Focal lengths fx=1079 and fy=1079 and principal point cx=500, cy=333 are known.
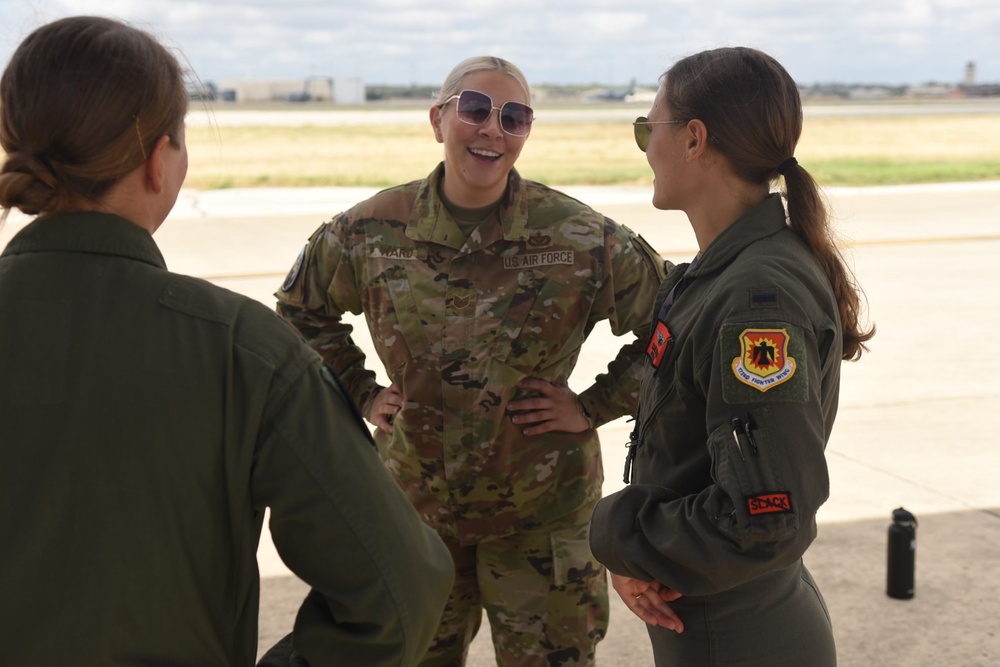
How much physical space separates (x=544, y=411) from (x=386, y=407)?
454 millimetres

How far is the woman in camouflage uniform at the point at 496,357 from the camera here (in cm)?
286

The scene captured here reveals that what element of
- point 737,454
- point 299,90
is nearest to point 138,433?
point 737,454

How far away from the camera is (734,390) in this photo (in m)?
1.83

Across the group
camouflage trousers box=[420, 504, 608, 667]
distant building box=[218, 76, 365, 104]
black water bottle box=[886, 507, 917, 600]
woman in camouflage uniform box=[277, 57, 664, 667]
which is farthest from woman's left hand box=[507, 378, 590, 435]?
distant building box=[218, 76, 365, 104]

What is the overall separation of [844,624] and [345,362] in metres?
2.16

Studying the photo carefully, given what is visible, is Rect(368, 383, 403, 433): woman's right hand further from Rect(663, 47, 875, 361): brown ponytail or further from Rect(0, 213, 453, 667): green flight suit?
Rect(0, 213, 453, 667): green flight suit

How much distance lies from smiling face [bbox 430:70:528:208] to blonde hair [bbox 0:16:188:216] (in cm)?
150

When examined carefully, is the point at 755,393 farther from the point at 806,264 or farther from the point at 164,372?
the point at 164,372

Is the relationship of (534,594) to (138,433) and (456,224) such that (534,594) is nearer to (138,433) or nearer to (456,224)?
(456,224)

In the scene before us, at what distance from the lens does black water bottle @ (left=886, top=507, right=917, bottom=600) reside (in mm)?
4109

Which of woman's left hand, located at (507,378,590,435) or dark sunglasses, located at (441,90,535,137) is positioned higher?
dark sunglasses, located at (441,90,535,137)

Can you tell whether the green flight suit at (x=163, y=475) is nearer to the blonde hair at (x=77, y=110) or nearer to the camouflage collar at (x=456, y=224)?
the blonde hair at (x=77, y=110)

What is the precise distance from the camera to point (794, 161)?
7.00ft

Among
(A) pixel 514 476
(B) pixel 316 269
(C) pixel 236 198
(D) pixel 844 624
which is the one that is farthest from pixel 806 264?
(C) pixel 236 198
